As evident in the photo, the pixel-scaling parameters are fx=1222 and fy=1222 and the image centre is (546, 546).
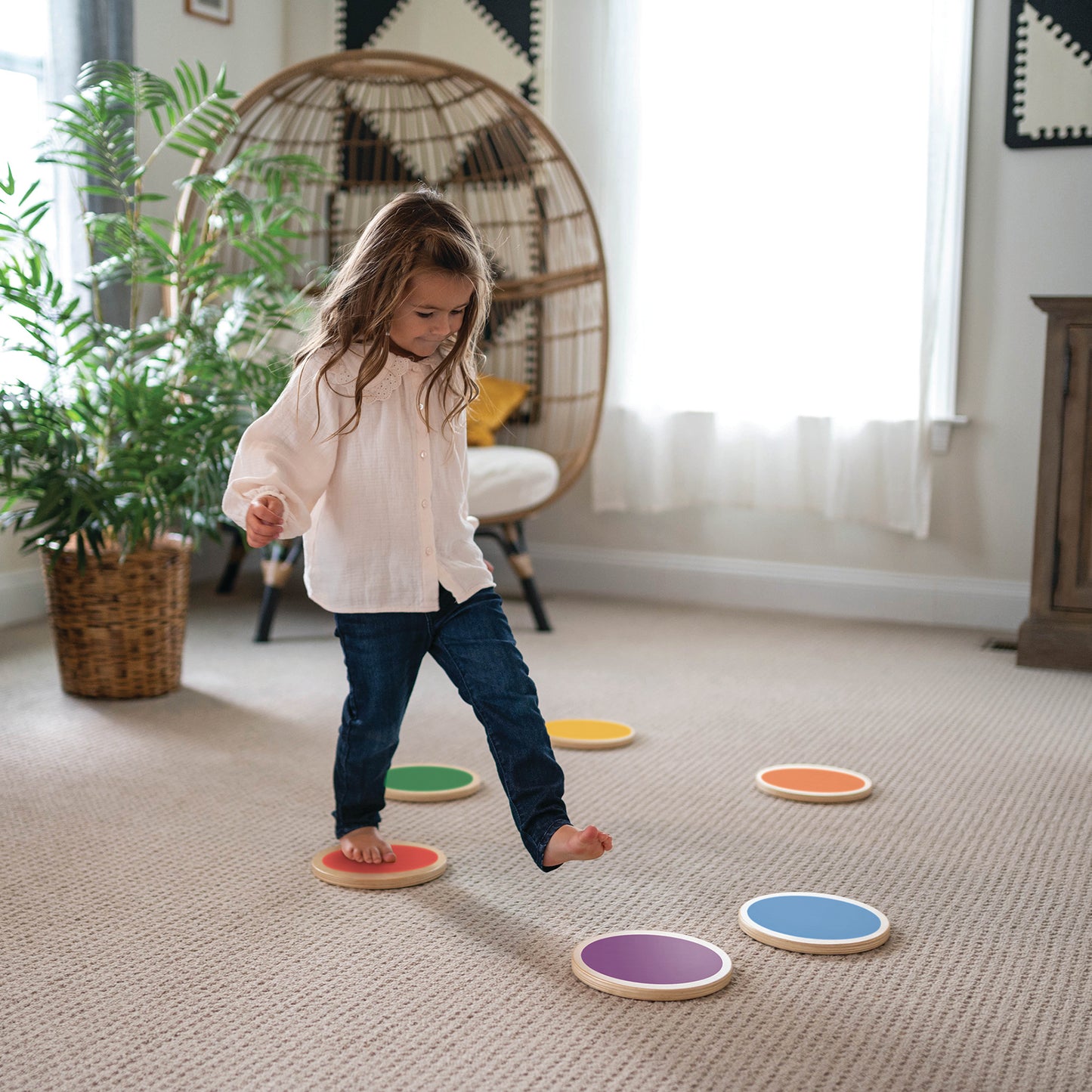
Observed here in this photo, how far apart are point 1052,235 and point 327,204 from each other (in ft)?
6.65

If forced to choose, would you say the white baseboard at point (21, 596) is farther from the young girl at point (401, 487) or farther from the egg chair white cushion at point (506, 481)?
the young girl at point (401, 487)

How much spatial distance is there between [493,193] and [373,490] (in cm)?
234

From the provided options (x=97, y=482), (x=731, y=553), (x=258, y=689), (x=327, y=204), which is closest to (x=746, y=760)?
(x=258, y=689)

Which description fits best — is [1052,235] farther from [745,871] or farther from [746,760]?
[745,871]

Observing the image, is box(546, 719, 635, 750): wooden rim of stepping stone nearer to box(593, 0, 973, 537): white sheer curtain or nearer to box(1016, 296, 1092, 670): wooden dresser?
box(1016, 296, 1092, 670): wooden dresser

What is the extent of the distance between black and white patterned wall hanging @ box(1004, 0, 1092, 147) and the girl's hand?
2.38 m

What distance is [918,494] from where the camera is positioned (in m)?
3.18

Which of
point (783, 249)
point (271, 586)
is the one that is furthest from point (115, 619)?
point (783, 249)

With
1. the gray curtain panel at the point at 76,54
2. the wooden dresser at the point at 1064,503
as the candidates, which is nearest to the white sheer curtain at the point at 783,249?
the wooden dresser at the point at 1064,503

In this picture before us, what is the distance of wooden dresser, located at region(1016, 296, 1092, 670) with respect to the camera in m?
2.62

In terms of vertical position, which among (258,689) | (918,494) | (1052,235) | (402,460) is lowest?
(258,689)

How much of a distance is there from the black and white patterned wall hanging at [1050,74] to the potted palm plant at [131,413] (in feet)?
5.77

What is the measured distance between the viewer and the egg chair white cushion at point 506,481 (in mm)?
2895

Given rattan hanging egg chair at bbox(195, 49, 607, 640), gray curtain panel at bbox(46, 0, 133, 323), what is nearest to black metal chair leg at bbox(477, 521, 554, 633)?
rattan hanging egg chair at bbox(195, 49, 607, 640)
